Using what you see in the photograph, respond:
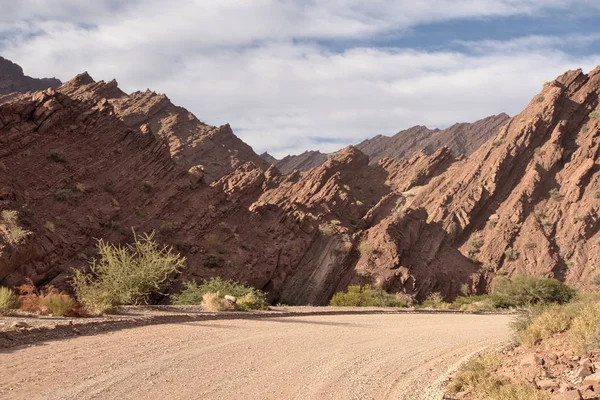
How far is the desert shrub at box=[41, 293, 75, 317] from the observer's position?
16359mm

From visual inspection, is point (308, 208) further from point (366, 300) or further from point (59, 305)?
point (59, 305)

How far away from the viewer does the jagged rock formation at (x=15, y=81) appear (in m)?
111

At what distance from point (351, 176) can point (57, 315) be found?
55.9 meters

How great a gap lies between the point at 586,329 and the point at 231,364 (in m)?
6.83

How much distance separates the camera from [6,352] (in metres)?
10.9

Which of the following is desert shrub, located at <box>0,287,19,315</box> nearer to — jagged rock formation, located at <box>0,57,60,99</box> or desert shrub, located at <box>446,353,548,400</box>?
desert shrub, located at <box>446,353,548,400</box>

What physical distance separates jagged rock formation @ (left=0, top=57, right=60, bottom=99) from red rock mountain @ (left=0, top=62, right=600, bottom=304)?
49128mm

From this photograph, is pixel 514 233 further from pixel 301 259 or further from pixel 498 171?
pixel 301 259

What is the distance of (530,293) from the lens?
120 feet

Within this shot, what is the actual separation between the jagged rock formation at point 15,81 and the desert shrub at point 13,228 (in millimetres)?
93174

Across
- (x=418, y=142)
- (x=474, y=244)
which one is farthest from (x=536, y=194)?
(x=418, y=142)

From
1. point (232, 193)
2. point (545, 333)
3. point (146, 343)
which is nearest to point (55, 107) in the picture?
point (232, 193)

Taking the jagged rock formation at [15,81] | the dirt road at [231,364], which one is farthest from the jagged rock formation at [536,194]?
the jagged rock formation at [15,81]

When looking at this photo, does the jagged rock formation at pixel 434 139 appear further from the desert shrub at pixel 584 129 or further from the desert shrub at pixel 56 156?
the desert shrub at pixel 56 156
